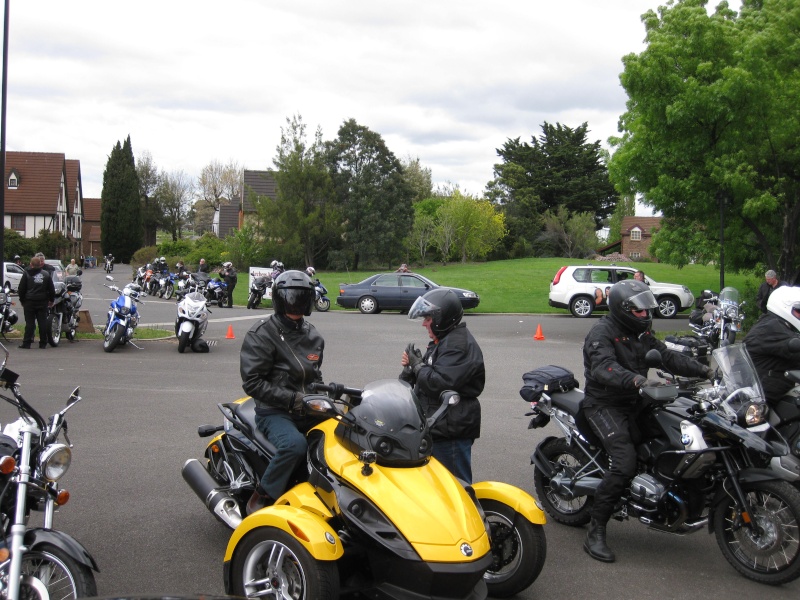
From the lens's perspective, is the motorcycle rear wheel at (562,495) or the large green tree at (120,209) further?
the large green tree at (120,209)

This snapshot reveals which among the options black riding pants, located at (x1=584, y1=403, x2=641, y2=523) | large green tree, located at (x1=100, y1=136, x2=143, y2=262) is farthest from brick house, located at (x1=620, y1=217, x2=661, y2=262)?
black riding pants, located at (x1=584, y1=403, x2=641, y2=523)

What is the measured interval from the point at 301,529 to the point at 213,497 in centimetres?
159

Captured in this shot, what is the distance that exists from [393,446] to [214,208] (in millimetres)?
97213

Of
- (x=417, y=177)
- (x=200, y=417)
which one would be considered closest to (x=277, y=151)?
(x=417, y=177)

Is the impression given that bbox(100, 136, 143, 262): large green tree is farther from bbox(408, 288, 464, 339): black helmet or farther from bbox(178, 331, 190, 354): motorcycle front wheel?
bbox(408, 288, 464, 339): black helmet

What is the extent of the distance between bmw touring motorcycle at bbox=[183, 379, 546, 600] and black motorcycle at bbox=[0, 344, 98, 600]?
816 mm

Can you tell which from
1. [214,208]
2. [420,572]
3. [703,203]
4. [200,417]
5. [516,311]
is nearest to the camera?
[420,572]

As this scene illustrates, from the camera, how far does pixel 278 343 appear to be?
5059mm

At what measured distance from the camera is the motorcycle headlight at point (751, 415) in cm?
491

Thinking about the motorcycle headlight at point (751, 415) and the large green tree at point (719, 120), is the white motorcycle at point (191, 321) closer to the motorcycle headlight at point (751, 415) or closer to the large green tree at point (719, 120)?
the large green tree at point (719, 120)

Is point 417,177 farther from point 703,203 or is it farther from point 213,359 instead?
point 213,359

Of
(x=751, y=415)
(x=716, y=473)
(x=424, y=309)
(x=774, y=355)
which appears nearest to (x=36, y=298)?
(x=424, y=309)

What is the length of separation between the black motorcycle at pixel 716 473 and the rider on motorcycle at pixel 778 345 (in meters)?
1.24

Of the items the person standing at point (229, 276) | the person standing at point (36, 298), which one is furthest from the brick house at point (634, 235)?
the person standing at point (36, 298)
